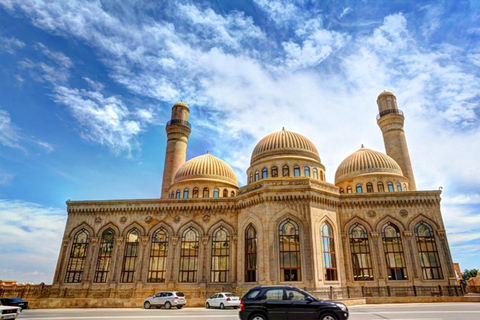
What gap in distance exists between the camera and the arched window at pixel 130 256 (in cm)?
2983

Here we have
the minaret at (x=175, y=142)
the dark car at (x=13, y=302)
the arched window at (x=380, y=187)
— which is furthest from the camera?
the minaret at (x=175, y=142)

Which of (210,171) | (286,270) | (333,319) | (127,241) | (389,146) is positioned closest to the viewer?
(333,319)

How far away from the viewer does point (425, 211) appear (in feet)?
93.5

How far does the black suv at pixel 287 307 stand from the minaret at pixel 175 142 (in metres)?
32.3

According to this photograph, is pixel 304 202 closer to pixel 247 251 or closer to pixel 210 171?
pixel 247 251

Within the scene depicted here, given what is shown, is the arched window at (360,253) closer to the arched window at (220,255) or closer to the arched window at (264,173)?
the arched window at (264,173)

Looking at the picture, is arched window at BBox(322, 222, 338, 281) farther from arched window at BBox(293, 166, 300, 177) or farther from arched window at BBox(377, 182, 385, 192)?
arched window at BBox(377, 182, 385, 192)

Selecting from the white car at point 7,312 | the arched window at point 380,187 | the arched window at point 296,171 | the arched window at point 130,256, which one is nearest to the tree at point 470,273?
the arched window at point 380,187

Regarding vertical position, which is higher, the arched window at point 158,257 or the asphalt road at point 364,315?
the arched window at point 158,257

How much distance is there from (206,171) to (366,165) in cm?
1962

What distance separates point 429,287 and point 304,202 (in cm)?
1308

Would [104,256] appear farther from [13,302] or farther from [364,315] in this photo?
[364,315]

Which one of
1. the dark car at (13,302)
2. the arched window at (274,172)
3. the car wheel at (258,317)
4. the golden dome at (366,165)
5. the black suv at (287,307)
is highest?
the golden dome at (366,165)

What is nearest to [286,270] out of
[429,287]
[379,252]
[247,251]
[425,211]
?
[247,251]
